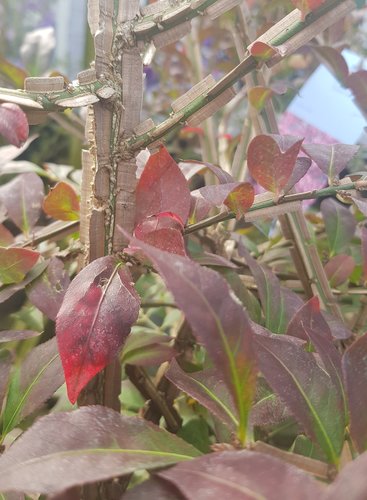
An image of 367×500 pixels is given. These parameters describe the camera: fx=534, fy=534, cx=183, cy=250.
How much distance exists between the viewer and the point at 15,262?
1.30ft

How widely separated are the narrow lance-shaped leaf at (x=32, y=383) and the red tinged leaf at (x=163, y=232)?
104 mm

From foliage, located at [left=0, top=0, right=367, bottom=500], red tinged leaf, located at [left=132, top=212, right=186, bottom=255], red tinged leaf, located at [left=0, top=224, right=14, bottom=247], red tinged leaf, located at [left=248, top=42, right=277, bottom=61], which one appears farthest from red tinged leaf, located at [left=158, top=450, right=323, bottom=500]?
red tinged leaf, located at [left=0, top=224, right=14, bottom=247]

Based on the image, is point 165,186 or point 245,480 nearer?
point 245,480

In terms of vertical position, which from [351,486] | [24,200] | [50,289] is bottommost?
[351,486]

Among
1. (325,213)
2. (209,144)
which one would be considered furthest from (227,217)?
(209,144)

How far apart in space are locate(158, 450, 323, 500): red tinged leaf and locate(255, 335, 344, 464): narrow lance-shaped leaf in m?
0.06

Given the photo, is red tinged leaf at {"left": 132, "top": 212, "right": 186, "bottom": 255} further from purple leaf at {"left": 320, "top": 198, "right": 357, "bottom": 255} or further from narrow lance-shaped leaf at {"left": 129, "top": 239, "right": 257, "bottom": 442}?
purple leaf at {"left": 320, "top": 198, "right": 357, "bottom": 255}

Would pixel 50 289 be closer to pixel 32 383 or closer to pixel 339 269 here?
pixel 32 383

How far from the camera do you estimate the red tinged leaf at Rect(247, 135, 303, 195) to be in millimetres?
334

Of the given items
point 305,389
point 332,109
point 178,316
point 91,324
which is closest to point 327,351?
point 305,389

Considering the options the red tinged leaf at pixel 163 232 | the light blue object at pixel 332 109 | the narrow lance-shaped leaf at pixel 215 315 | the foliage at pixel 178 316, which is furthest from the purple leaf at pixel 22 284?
the light blue object at pixel 332 109

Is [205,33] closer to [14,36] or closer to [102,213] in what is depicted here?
[102,213]

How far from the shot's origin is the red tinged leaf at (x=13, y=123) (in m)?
0.29

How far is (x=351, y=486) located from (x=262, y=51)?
0.25 metres
